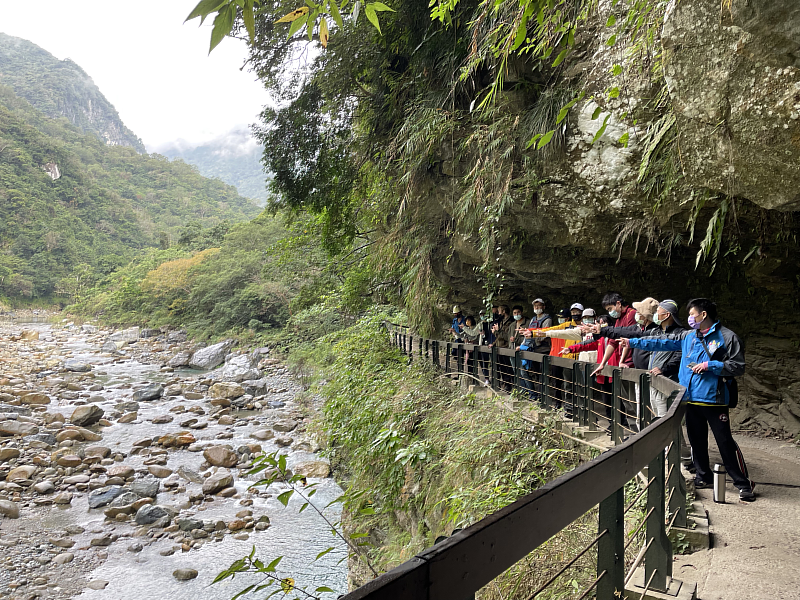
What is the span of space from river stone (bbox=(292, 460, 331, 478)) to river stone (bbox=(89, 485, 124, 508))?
14.1 feet

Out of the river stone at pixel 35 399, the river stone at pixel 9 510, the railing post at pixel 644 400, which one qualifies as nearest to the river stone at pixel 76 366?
the river stone at pixel 35 399

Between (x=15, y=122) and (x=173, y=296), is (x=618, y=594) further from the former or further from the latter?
(x=15, y=122)

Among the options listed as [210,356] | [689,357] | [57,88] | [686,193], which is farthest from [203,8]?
[57,88]

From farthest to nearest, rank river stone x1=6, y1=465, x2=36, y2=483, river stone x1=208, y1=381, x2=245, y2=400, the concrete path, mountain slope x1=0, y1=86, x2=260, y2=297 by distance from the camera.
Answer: mountain slope x1=0, y1=86, x2=260, y2=297, river stone x1=208, y1=381, x2=245, y2=400, river stone x1=6, y1=465, x2=36, y2=483, the concrete path

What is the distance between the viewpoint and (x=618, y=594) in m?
1.76

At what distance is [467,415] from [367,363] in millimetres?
5497

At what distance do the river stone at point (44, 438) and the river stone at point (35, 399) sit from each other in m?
4.74

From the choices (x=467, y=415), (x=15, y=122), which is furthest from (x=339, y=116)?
(x=15, y=122)

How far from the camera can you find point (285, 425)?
16531 mm

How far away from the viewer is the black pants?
3.89m

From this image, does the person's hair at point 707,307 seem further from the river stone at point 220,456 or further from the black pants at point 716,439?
the river stone at point 220,456

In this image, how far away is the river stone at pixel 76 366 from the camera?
85.1ft

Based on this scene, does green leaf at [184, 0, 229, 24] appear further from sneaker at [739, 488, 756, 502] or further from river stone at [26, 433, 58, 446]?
river stone at [26, 433, 58, 446]

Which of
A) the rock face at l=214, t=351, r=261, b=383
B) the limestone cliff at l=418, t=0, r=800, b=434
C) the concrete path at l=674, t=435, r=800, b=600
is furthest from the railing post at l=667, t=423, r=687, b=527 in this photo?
the rock face at l=214, t=351, r=261, b=383
